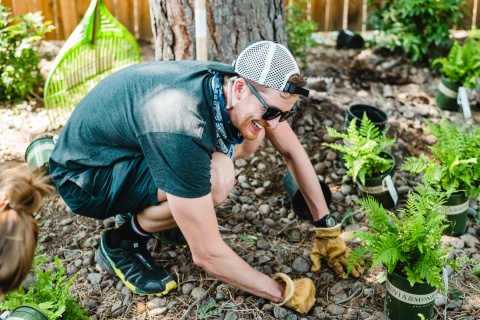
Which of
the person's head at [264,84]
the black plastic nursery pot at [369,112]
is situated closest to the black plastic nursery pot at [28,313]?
the person's head at [264,84]

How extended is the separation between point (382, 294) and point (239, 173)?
1216mm

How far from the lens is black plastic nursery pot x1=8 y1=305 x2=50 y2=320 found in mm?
1941

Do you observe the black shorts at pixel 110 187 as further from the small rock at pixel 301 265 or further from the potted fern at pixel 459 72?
the potted fern at pixel 459 72

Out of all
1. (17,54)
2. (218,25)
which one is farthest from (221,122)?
(17,54)

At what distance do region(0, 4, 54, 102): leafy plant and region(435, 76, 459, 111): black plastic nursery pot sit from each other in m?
2.99

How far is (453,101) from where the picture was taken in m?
4.05

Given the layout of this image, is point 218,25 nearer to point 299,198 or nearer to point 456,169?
point 299,198

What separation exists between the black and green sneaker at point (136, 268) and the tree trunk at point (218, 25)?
4.09 ft

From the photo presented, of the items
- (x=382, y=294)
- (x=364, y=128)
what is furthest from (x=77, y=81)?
(x=382, y=294)

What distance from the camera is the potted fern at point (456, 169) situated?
2.68 m

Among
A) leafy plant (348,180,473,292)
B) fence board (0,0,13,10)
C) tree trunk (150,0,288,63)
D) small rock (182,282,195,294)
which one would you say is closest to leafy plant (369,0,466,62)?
tree trunk (150,0,288,63)

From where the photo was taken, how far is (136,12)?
5.38 meters

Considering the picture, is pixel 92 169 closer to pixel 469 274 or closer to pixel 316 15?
pixel 469 274

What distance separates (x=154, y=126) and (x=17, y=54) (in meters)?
2.32
